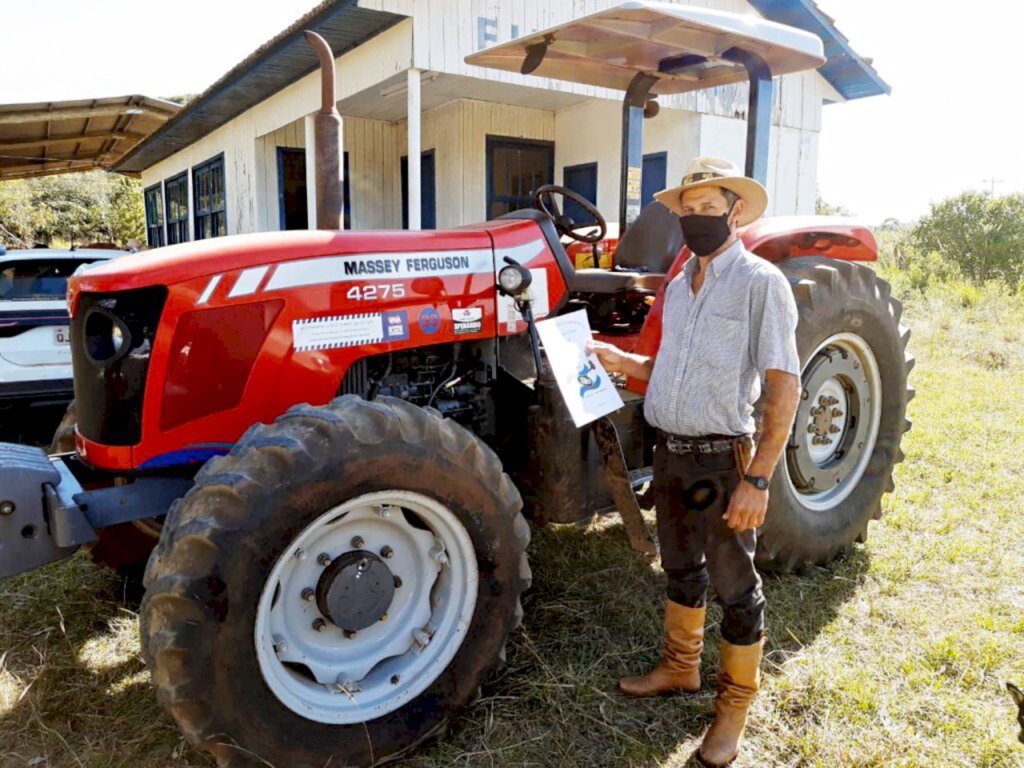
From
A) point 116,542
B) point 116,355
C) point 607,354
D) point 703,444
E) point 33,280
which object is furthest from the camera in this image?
point 33,280

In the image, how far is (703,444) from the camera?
246 cm

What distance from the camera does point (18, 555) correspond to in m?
2.28

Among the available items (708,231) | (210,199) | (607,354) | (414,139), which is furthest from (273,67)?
(708,231)

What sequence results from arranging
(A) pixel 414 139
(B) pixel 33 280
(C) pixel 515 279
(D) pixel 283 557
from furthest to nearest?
(A) pixel 414 139 → (B) pixel 33 280 → (C) pixel 515 279 → (D) pixel 283 557

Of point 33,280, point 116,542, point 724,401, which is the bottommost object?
point 116,542

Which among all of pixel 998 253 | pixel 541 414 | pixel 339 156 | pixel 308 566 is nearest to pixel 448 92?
pixel 339 156

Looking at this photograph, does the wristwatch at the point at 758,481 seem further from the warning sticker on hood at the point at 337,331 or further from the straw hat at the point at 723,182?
the warning sticker on hood at the point at 337,331

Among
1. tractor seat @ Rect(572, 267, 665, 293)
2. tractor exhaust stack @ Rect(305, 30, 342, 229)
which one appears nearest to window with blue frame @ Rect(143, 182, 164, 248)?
tractor exhaust stack @ Rect(305, 30, 342, 229)

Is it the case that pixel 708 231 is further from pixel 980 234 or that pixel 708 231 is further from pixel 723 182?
pixel 980 234

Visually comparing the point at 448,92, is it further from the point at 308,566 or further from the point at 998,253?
the point at 998,253

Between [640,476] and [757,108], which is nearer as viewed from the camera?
[640,476]

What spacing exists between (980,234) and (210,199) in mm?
16193

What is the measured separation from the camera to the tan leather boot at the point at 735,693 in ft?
8.11

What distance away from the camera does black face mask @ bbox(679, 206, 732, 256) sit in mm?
2395
